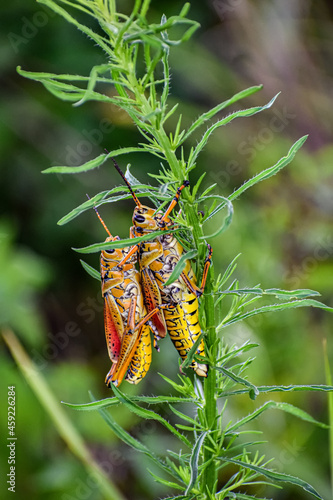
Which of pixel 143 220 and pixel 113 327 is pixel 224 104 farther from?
pixel 113 327

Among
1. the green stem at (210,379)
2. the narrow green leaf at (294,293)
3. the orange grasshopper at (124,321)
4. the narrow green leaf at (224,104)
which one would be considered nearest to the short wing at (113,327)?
the orange grasshopper at (124,321)

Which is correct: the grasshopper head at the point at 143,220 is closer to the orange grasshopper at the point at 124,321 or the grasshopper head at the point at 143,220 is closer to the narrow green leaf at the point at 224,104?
the orange grasshopper at the point at 124,321

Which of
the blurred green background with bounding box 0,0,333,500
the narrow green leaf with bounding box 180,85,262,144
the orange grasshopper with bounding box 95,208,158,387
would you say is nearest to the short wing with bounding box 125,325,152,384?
the orange grasshopper with bounding box 95,208,158,387

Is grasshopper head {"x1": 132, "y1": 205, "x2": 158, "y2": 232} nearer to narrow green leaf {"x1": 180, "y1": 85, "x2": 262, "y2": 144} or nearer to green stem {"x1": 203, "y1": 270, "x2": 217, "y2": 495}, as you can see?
green stem {"x1": 203, "y1": 270, "x2": 217, "y2": 495}

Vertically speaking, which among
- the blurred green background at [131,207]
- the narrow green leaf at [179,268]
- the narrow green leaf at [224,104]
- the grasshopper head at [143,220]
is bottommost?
the blurred green background at [131,207]

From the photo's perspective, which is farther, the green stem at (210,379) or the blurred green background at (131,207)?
the blurred green background at (131,207)

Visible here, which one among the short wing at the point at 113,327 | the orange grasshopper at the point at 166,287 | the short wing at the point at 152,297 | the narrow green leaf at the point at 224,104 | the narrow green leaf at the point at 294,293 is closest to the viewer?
the narrow green leaf at the point at 224,104
